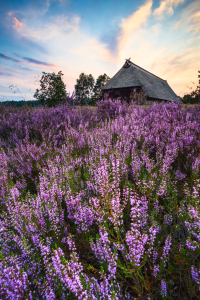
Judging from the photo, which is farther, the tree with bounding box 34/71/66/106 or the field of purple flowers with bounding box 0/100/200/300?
the tree with bounding box 34/71/66/106

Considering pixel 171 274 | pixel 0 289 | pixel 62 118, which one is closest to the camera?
pixel 0 289

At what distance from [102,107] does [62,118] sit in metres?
2.35

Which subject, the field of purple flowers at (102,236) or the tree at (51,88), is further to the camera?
the tree at (51,88)

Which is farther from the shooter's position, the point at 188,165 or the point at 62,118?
the point at 62,118

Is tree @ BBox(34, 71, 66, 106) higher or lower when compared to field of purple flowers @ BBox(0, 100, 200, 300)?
higher

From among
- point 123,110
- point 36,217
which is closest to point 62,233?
point 36,217

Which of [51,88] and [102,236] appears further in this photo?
[51,88]

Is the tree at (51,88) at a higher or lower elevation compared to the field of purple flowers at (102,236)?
higher

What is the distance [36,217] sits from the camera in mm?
1489

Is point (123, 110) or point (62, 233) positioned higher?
point (123, 110)

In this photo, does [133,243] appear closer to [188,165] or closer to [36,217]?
[36,217]

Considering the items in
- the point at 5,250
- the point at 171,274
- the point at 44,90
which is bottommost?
the point at 171,274

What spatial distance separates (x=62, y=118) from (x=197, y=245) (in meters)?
5.43

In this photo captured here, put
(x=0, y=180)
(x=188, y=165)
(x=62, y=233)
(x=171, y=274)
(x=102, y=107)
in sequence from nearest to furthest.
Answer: (x=171, y=274) < (x=62, y=233) < (x=0, y=180) < (x=188, y=165) < (x=102, y=107)
